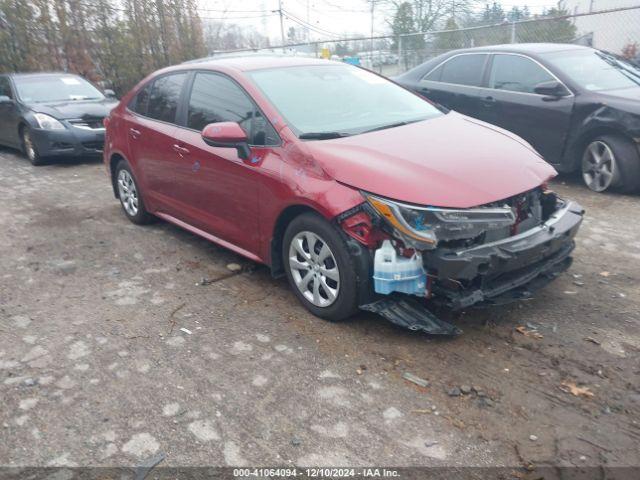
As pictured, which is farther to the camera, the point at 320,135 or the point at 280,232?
the point at 280,232

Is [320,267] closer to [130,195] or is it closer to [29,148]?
[130,195]

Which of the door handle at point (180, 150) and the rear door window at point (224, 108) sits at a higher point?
the rear door window at point (224, 108)

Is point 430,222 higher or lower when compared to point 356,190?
lower

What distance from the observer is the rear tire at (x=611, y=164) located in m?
6.13

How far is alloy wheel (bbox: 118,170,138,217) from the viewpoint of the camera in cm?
596

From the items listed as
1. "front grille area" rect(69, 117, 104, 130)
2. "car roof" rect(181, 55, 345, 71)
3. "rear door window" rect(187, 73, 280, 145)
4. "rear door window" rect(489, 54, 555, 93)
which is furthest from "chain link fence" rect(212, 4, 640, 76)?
"rear door window" rect(187, 73, 280, 145)

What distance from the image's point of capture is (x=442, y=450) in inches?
105

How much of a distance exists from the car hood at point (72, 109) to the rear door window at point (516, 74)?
19.5ft

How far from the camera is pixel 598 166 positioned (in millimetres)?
6457

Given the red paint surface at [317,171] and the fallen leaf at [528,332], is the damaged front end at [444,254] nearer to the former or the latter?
the red paint surface at [317,171]

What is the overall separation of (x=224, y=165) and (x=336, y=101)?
3.26ft

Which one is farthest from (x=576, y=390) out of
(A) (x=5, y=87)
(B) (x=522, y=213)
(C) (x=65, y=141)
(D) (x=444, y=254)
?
(A) (x=5, y=87)

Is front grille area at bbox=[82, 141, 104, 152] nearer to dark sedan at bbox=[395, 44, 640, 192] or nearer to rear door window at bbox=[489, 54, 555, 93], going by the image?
dark sedan at bbox=[395, 44, 640, 192]

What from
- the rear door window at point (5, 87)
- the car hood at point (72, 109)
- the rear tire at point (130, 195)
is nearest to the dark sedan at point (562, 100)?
the rear tire at point (130, 195)
